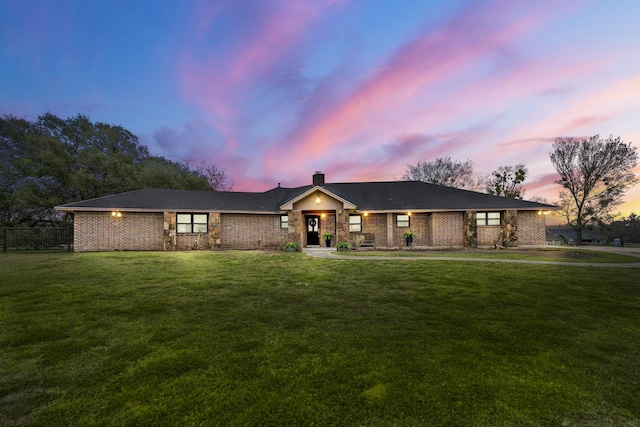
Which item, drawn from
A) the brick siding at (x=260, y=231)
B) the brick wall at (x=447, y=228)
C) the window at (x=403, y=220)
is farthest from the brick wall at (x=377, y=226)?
the brick wall at (x=447, y=228)

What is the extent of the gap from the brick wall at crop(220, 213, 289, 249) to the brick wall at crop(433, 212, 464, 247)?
1217 cm

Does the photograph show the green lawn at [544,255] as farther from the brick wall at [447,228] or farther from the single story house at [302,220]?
the brick wall at [447,228]

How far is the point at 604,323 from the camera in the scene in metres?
4.71

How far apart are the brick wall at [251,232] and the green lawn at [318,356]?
46.2ft

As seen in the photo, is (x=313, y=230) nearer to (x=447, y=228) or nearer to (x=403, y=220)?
(x=403, y=220)

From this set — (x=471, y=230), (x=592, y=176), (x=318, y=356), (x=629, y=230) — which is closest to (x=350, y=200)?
(x=471, y=230)

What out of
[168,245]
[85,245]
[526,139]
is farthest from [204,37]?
[526,139]

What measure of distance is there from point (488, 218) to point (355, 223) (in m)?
10.6

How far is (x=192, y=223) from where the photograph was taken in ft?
68.0

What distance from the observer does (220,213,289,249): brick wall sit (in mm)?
21375

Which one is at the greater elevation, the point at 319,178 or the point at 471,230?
the point at 319,178

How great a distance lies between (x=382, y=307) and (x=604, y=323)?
3.86 metres

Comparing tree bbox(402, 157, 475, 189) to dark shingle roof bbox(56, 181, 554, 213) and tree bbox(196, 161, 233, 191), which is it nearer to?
dark shingle roof bbox(56, 181, 554, 213)

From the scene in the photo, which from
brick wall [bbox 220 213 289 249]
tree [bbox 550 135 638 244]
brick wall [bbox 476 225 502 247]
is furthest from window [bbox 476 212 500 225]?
tree [bbox 550 135 638 244]
